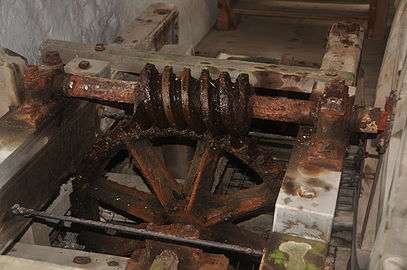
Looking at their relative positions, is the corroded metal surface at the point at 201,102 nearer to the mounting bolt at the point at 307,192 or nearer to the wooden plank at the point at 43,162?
the wooden plank at the point at 43,162

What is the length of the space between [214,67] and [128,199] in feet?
3.14

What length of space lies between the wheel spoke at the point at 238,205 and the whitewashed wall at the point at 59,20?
1.42m

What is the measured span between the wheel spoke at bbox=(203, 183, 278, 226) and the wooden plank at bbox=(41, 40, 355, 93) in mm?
611

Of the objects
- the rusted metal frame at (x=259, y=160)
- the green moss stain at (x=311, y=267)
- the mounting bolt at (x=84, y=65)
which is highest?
the mounting bolt at (x=84, y=65)

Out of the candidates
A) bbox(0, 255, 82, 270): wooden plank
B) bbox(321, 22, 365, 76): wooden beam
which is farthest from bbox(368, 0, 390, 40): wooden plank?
bbox(0, 255, 82, 270): wooden plank

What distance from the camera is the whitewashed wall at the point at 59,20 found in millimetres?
3172

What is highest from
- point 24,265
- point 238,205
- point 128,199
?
point 24,265

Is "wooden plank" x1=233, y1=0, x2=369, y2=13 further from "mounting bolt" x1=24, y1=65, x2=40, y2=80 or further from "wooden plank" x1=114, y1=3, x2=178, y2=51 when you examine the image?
"mounting bolt" x1=24, y1=65, x2=40, y2=80

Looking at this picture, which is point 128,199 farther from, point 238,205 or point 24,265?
point 24,265

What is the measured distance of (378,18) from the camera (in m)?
6.39

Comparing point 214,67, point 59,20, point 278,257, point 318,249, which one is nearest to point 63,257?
point 278,257

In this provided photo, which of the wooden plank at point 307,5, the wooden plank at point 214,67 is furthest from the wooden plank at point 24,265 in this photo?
the wooden plank at point 307,5

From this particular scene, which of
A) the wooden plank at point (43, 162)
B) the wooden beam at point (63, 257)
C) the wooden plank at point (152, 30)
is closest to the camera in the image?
the wooden plank at point (43, 162)

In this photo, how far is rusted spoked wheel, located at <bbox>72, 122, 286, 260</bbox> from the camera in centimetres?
324
